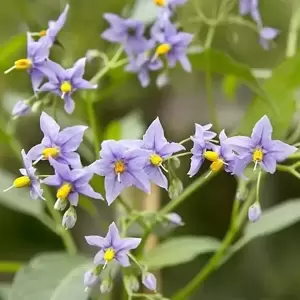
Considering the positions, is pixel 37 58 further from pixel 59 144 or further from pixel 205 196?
pixel 205 196

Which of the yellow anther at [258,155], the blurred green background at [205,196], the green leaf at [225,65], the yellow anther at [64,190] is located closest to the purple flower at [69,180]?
the yellow anther at [64,190]

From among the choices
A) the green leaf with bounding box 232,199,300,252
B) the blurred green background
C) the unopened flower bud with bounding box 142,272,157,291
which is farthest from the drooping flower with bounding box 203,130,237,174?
the blurred green background

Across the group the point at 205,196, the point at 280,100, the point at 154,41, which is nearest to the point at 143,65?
the point at 154,41

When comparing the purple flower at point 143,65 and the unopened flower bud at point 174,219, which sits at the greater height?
the purple flower at point 143,65

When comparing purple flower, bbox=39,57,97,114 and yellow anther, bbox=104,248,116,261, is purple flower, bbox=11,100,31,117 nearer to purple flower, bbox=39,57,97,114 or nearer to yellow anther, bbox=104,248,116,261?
purple flower, bbox=39,57,97,114

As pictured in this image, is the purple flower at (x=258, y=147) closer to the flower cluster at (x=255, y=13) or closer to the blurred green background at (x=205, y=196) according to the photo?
the flower cluster at (x=255, y=13)

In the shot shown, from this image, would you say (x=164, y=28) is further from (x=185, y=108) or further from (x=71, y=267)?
(x=185, y=108)

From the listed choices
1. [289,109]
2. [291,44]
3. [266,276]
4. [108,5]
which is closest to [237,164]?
[289,109]

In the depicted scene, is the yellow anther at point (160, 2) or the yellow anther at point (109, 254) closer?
the yellow anther at point (109, 254)
